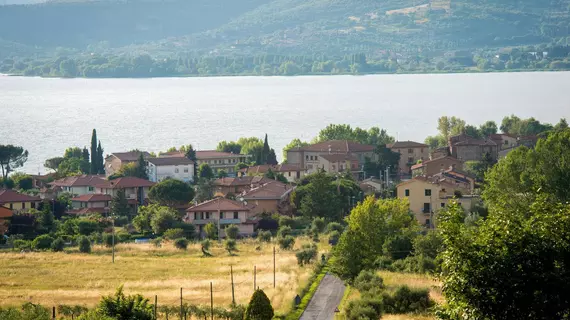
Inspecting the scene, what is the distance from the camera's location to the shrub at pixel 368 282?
20163mm

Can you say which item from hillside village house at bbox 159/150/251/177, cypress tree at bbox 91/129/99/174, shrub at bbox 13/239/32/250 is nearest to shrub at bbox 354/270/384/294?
shrub at bbox 13/239/32/250

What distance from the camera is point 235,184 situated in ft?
145

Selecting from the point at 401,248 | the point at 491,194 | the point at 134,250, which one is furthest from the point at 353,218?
the point at 134,250

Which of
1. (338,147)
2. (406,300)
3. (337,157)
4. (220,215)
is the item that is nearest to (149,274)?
(406,300)

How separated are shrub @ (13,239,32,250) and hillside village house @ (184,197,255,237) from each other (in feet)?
18.5

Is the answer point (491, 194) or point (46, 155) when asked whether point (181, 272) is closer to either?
point (491, 194)

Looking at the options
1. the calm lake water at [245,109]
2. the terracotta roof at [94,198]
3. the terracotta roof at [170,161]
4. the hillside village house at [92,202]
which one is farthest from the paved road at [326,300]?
the calm lake water at [245,109]

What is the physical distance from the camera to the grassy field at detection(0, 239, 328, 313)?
2261cm

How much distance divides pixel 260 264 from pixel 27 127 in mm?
90060

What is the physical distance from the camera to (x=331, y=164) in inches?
1996

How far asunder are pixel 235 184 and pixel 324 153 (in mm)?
9180

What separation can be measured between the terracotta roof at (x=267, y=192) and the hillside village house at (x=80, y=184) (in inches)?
299

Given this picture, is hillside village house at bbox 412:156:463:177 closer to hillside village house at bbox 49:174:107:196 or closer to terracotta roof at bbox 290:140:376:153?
terracotta roof at bbox 290:140:376:153

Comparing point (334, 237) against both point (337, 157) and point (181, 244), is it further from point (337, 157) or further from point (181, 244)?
point (337, 157)
